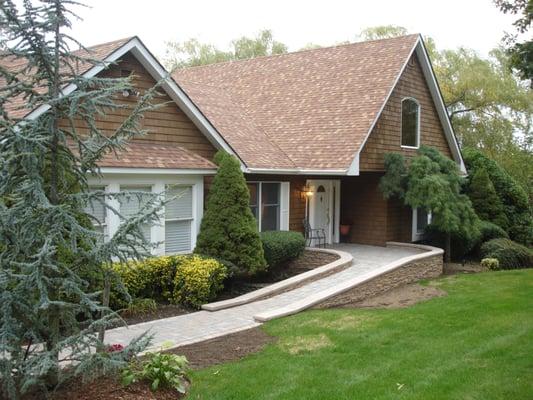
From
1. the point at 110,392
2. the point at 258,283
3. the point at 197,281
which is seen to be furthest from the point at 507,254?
the point at 110,392

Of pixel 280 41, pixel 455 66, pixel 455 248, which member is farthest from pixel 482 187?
pixel 280 41

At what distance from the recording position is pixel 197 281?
37.1ft

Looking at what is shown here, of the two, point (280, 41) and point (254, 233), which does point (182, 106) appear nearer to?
point (254, 233)

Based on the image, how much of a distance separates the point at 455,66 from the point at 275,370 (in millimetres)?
28658

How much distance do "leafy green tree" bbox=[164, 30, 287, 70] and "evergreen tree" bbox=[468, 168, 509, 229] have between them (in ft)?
76.1

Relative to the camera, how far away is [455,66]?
32.2 meters

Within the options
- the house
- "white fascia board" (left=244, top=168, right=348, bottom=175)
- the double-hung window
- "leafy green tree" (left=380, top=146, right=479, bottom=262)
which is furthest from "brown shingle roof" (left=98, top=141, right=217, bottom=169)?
"leafy green tree" (left=380, top=146, right=479, bottom=262)

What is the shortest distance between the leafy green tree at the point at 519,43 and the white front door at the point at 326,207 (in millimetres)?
8393

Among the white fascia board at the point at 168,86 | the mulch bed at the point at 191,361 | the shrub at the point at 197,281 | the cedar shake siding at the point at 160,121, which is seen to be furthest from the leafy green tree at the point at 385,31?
the mulch bed at the point at 191,361

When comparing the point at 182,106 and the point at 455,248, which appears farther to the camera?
the point at 455,248

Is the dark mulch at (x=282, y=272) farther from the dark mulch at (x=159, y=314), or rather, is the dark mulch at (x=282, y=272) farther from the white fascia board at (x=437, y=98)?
the white fascia board at (x=437, y=98)

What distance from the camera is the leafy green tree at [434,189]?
55.0 ft

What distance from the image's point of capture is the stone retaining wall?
12.0 m

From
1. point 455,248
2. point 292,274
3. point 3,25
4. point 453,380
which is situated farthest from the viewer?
point 455,248
